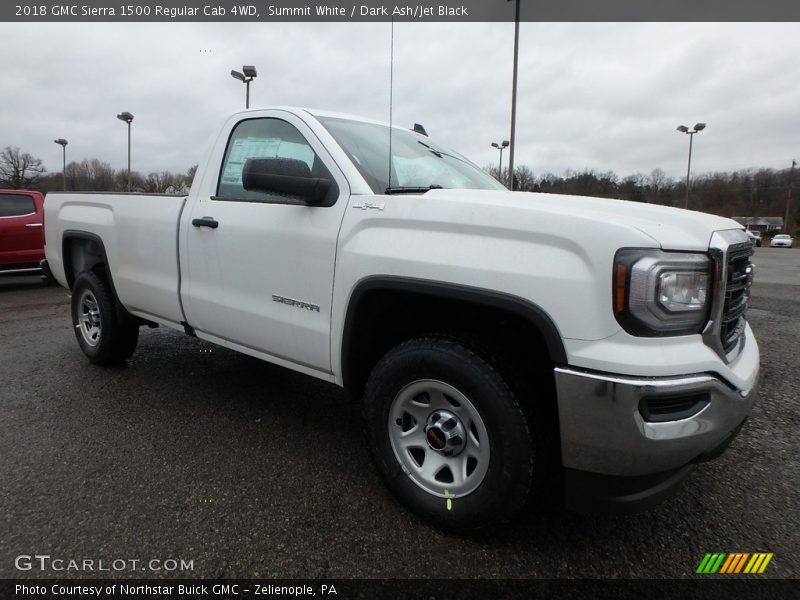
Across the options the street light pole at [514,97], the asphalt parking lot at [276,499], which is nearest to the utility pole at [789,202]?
the street light pole at [514,97]

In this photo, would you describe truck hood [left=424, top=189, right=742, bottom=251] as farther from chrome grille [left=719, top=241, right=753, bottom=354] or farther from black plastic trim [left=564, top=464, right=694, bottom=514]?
black plastic trim [left=564, top=464, right=694, bottom=514]

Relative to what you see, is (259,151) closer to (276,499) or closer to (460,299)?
(460,299)

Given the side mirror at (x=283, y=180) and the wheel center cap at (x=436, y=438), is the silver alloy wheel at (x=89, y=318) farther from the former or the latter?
the wheel center cap at (x=436, y=438)

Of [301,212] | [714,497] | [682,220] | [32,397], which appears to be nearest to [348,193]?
[301,212]

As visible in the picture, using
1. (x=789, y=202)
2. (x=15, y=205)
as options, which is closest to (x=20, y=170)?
(x=15, y=205)

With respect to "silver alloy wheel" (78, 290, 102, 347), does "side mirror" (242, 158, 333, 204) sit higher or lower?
higher

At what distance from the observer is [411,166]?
3.03m

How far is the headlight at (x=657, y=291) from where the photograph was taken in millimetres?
1754

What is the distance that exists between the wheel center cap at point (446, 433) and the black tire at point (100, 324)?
3118mm

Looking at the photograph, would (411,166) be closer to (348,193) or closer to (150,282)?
(348,193)

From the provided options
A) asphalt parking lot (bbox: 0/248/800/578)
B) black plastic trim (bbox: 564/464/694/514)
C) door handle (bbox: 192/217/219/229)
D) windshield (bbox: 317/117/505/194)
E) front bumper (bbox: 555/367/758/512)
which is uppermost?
windshield (bbox: 317/117/505/194)

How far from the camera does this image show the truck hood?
184cm

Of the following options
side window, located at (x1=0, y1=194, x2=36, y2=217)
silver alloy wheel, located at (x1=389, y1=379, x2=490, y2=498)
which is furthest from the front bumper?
side window, located at (x1=0, y1=194, x2=36, y2=217)

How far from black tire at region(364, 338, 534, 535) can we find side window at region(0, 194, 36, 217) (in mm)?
9939
